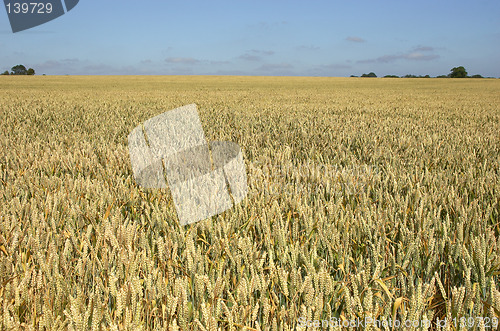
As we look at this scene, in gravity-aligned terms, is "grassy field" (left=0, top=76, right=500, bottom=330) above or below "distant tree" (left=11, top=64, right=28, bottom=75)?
above

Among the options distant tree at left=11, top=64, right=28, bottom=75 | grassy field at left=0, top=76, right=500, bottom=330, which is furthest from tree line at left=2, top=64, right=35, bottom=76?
grassy field at left=0, top=76, right=500, bottom=330

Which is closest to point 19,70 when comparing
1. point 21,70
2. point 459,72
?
point 21,70

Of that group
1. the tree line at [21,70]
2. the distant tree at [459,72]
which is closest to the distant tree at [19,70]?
the tree line at [21,70]

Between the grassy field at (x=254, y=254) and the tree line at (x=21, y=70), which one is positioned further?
the tree line at (x=21, y=70)

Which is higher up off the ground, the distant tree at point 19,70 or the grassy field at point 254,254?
the grassy field at point 254,254

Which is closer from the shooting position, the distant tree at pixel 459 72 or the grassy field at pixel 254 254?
→ the grassy field at pixel 254 254

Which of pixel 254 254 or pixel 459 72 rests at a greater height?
pixel 254 254

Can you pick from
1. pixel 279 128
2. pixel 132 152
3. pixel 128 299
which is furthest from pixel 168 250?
pixel 279 128

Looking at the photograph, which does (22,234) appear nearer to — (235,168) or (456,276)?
(235,168)

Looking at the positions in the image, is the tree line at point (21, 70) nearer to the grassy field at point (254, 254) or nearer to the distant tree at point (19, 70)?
the distant tree at point (19, 70)

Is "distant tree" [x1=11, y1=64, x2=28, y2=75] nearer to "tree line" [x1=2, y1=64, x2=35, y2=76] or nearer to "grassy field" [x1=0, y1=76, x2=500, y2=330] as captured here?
"tree line" [x1=2, y1=64, x2=35, y2=76]

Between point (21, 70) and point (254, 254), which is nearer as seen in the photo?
point (254, 254)

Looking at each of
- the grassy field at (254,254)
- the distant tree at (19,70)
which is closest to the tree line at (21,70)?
the distant tree at (19,70)

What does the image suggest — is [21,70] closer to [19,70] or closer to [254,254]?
[19,70]
